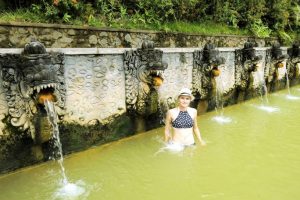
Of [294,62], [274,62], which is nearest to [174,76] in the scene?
[274,62]

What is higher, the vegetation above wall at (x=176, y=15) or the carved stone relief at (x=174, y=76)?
the vegetation above wall at (x=176, y=15)

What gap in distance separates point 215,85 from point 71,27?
4.46 meters

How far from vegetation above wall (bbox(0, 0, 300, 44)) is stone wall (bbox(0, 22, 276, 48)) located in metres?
0.38

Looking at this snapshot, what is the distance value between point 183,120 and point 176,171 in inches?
33.8

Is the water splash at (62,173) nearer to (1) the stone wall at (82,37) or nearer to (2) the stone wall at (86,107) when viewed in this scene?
(2) the stone wall at (86,107)

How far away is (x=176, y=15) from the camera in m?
9.22

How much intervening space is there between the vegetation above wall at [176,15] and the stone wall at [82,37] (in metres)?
0.38

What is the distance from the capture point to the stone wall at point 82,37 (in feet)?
17.0

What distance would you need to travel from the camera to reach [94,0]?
7328mm

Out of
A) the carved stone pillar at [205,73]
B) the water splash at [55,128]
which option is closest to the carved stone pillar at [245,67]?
the carved stone pillar at [205,73]

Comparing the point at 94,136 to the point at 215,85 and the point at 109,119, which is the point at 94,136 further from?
the point at 215,85

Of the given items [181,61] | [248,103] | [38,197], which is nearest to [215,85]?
[181,61]

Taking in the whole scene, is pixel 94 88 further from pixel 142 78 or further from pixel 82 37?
pixel 142 78

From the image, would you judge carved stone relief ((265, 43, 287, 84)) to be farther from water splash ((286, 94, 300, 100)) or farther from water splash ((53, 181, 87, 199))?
water splash ((53, 181, 87, 199))
